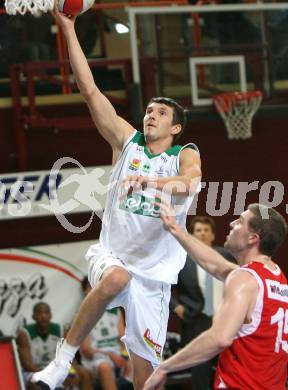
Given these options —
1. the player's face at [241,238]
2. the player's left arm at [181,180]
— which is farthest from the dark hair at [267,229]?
the player's left arm at [181,180]

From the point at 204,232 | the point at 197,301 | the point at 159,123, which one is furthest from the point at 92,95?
the point at 197,301

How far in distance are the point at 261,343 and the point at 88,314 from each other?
1523 mm

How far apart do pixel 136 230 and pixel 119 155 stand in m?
0.59

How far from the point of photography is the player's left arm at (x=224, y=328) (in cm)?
548

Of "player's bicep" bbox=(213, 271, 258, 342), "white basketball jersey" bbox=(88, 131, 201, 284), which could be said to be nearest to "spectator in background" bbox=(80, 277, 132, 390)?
"white basketball jersey" bbox=(88, 131, 201, 284)

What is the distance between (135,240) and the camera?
7008mm

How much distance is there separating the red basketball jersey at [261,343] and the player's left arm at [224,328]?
4.1 inches

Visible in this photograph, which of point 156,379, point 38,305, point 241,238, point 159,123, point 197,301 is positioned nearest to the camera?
point 156,379

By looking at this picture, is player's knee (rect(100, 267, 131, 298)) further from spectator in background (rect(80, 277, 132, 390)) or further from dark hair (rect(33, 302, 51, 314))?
dark hair (rect(33, 302, 51, 314))

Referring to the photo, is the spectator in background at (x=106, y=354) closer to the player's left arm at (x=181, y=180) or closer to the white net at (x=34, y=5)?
the player's left arm at (x=181, y=180)

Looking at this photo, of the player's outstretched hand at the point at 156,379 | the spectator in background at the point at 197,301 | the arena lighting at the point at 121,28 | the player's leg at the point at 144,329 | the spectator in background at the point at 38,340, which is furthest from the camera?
the arena lighting at the point at 121,28

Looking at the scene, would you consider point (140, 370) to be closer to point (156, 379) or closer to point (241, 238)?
point (156, 379)

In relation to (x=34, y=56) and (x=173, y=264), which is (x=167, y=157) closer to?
(x=173, y=264)

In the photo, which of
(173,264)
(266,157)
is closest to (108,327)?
(266,157)
